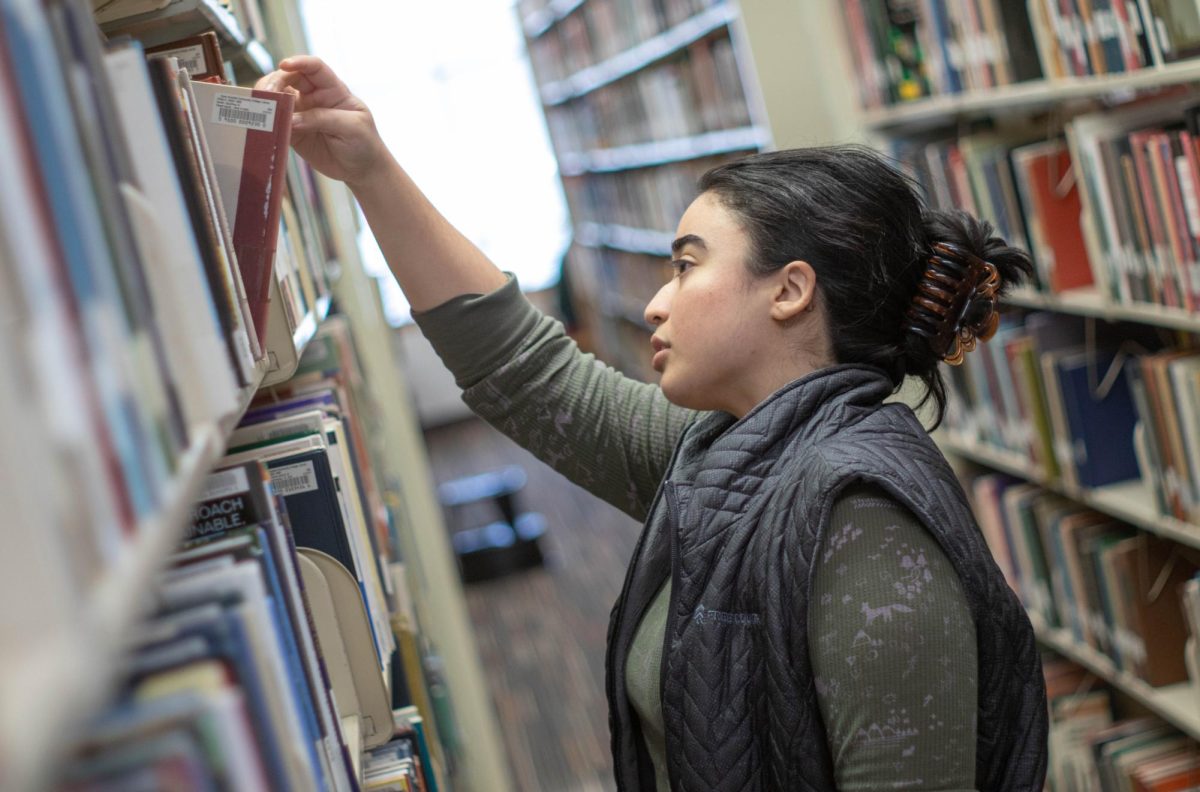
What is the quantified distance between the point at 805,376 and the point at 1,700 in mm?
1040

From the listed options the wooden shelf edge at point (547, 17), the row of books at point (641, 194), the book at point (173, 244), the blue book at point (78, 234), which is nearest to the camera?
the blue book at point (78, 234)

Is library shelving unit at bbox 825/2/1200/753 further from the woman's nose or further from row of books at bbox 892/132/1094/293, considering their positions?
the woman's nose

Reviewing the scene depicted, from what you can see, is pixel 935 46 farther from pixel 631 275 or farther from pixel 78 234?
pixel 631 275

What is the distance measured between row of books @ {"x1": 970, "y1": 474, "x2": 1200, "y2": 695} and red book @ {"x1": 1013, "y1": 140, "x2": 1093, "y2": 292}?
0.51 meters

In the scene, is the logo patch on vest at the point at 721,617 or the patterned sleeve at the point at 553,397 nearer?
the logo patch on vest at the point at 721,617

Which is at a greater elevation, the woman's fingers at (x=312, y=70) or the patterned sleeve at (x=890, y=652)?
the woman's fingers at (x=312, y=70)

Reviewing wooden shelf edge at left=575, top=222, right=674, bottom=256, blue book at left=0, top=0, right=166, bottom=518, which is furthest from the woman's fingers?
wooden shelf edge at left=575, top=222, right=674, bottom=256

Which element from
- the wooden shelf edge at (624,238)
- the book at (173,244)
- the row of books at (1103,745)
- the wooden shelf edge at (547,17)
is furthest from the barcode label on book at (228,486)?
the wooden shelf edge at (547,17)

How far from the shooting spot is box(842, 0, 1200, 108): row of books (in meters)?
1.86

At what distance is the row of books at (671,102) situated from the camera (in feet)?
13.4

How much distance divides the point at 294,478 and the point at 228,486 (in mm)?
347

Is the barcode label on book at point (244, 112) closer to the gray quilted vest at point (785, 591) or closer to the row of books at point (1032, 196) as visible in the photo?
the gray quilted vest at point (785, 591)

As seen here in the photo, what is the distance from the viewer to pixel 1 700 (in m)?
0.34

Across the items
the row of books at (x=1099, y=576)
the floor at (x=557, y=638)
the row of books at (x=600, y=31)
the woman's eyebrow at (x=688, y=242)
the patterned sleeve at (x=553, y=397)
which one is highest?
the row of books at (x=600, y=31)
